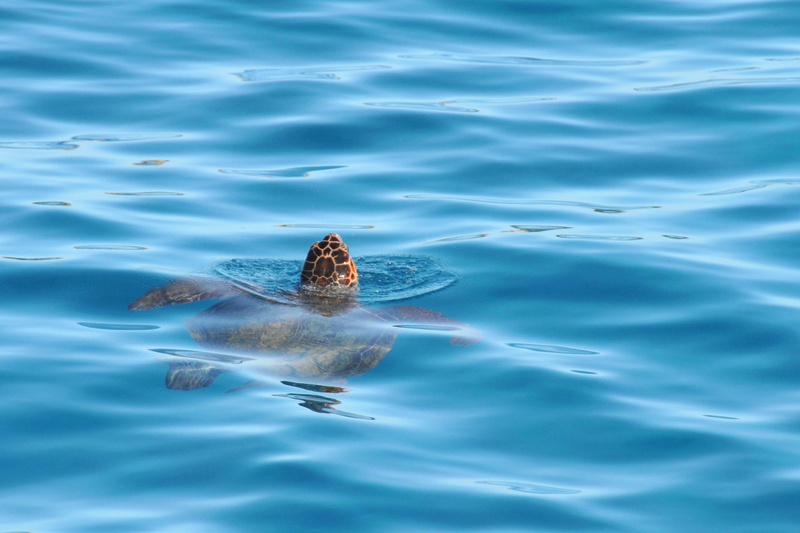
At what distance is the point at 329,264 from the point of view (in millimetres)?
8984

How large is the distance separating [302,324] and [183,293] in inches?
53.0

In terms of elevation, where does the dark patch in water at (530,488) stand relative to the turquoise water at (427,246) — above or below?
below

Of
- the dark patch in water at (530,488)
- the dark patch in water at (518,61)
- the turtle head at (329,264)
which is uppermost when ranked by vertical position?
the dark patch in water at (518,61)

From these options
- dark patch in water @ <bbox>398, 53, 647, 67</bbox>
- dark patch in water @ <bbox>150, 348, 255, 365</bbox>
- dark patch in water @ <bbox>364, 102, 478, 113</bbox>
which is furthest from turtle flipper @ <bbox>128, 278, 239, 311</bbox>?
dark patch in water @ <bbox>398, 53, 647, 67</bbox>

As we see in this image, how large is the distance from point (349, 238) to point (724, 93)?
6.32 meters

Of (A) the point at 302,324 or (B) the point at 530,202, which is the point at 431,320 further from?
(B) the point at 530,202

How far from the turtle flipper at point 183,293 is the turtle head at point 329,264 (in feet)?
2.38

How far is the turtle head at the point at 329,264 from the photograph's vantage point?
8.98 metres

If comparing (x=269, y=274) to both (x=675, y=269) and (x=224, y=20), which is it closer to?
(x=675, y=269)

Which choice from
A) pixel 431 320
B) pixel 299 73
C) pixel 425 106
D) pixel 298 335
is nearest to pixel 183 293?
pixel 298 335

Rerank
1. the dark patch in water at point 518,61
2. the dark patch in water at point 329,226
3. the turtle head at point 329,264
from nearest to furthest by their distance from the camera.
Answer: the turtle head at point 329,264
the dark patch in water at point 329,226
the dark patch in water at point 518,61

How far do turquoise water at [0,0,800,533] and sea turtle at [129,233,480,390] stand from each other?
7.1 inches

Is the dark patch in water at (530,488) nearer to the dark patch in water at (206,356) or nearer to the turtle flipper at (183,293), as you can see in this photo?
the dark patch in water at (206,356)

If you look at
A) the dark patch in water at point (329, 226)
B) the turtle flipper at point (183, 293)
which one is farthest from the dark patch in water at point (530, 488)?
the dark patch in water at point (329, 226)
